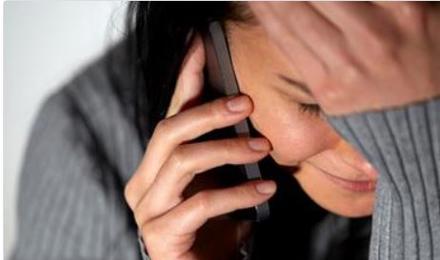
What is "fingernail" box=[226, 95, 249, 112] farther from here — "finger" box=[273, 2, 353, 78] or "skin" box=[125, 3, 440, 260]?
"finger" box=[273, 2, 353, 78]

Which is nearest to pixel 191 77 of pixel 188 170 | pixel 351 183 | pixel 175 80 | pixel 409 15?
pixel 175 80

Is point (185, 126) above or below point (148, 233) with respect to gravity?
above

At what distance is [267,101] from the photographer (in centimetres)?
74

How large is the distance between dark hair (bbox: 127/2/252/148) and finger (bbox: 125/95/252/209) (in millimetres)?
94

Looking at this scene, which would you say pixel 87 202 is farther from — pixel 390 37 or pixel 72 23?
pixel 390 37

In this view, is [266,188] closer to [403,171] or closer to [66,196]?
[403,171]

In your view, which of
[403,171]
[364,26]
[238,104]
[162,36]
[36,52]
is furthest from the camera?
[36,52]

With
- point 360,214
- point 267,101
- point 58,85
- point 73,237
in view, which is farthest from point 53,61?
point 360,214

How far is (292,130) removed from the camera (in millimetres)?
740

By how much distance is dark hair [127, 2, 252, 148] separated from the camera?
2.53 feet

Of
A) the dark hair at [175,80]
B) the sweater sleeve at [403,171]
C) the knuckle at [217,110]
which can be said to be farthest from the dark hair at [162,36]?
the sweater sleeve at [403,171]

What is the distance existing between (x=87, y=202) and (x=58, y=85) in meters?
0.21

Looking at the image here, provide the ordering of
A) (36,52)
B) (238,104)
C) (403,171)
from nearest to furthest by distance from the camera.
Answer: (403,171), (238,104), (36,52)

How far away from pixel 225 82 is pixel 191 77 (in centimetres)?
9
